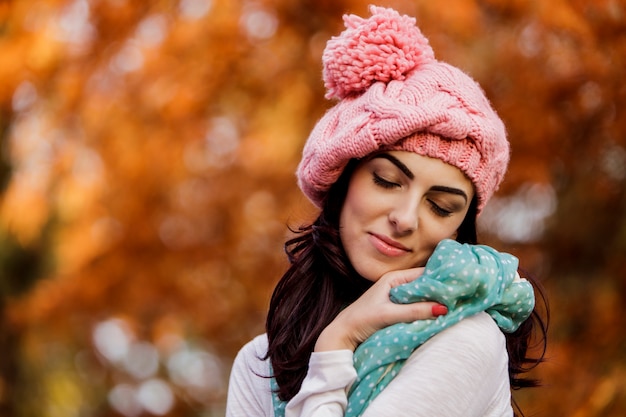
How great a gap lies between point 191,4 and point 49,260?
2058 mm

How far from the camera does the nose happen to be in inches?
74.0

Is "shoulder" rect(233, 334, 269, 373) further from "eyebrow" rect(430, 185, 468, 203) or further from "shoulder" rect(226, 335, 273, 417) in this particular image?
"eyebrow" rect(430, 185, 468, 203)

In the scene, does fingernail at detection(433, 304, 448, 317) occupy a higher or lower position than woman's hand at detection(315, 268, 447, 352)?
higher

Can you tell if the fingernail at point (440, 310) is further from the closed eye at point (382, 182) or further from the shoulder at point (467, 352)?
the closed eye at point (382, 182)

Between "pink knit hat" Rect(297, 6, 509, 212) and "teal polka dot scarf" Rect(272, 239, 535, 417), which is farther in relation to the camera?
"pink knit hat" Rect(297, 6, 509, 212)

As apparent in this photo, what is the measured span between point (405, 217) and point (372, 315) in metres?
0.20

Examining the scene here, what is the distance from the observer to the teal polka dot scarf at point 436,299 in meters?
1.77

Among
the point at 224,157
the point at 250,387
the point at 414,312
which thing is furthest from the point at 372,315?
the point at 224,157

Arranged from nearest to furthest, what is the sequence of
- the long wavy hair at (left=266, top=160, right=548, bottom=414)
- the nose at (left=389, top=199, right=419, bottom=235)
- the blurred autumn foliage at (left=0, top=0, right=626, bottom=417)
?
the nose at (left=389, top=199, right=419, bottom=235) < the long wavy hair at (left=266, top=160, right=548, bottom=414) < the blurred autumn foliage at (left=0, top=0, right=626, bottom=417)

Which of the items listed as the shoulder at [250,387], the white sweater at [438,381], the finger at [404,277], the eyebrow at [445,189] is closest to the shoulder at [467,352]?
the white sweater at [438,381]

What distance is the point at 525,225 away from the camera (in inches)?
196

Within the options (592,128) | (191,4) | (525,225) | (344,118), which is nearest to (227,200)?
(191,4)

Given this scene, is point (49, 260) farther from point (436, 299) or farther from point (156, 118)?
point (436, 299)

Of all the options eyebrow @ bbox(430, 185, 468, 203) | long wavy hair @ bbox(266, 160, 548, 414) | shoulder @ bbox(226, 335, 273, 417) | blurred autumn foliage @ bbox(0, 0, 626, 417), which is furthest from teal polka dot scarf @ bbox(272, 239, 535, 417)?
blurred autumn foliage @ bbox(0, 0, 626, 417)
